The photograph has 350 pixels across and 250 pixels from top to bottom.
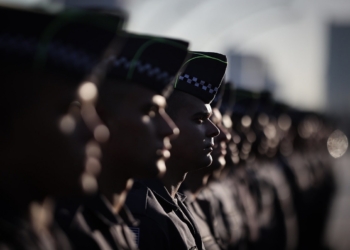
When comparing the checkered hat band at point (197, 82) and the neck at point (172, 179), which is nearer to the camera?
the neck at point (172, 179)

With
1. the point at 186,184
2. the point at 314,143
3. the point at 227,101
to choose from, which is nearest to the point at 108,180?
the point at 186,184

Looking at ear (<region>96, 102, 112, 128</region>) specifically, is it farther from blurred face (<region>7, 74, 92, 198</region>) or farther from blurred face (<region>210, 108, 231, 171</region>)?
blurred face (<region>210, 108, 231, 171</region>)

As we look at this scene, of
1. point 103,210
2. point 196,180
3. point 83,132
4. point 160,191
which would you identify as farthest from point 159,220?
point 196,180

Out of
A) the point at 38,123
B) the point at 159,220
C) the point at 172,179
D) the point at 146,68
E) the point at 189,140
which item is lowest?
the point at 172,179

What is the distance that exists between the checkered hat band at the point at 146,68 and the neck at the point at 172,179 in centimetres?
136

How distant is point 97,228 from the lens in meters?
4.20

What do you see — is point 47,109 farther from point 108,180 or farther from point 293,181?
point 293,181

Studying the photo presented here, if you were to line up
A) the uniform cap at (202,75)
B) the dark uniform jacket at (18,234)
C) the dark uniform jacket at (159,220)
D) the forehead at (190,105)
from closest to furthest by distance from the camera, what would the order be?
the dark uniform jacket at (18,234) → the dark uniform jacket at (159,220) → the forehead at (190,105) → the uniform cap at (202,75)

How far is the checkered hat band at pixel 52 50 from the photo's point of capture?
3449 millimetres

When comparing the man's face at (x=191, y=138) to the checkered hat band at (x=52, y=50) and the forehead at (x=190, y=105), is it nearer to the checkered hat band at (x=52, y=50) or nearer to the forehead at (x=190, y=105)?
the forehead at (x=190, y=105)

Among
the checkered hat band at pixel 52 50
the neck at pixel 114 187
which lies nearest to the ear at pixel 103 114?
the neck at pixel 114 187

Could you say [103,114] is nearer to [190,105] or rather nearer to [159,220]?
[159,220]

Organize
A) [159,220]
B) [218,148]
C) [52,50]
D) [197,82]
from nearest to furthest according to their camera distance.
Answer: [52,50]
[159,220]
[197,82]
[218,148]

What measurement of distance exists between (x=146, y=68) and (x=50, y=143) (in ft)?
4.65
